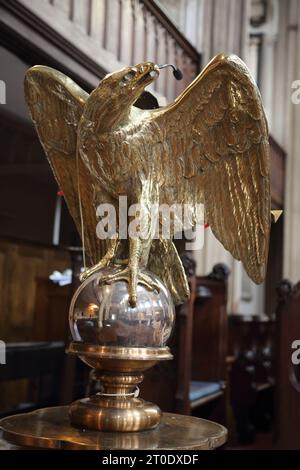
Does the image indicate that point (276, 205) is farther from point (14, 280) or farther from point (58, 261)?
point (14, 280)

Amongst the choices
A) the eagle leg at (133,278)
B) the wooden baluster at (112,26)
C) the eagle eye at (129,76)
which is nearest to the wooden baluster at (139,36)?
the wooden baluster at (112,26)

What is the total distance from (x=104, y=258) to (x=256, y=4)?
7524 mm

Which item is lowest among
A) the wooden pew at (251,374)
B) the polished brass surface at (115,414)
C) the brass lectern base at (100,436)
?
the wooden pew at (251,374)

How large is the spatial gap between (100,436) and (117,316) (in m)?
0.21

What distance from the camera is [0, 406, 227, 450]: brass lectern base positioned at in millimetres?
1016

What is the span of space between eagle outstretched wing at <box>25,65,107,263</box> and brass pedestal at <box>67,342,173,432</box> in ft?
1.12

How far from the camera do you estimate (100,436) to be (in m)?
1.08

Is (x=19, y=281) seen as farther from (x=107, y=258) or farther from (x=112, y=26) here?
(x=107, y=258)

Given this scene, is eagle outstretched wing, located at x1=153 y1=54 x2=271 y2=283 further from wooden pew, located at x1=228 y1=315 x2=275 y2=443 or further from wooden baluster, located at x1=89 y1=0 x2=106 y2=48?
wooden pew, located at x1=228 y1=315 x2=275 y2=443

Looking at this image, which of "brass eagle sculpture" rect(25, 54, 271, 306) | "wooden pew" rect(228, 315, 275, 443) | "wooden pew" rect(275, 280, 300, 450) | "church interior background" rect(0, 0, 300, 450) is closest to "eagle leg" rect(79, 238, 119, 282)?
"brass eagle sculpture" rect(25, 54, 271, 306)

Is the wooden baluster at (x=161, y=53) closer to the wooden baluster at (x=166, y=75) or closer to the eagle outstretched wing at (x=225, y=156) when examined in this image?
the wooden baluster at (x=166, y=75)

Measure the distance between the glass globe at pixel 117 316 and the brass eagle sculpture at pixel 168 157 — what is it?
0.35ft

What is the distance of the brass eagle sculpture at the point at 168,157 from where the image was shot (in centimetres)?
133

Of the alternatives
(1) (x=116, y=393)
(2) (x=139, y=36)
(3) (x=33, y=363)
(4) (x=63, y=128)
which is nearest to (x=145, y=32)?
(2) (x=139, y=36)
